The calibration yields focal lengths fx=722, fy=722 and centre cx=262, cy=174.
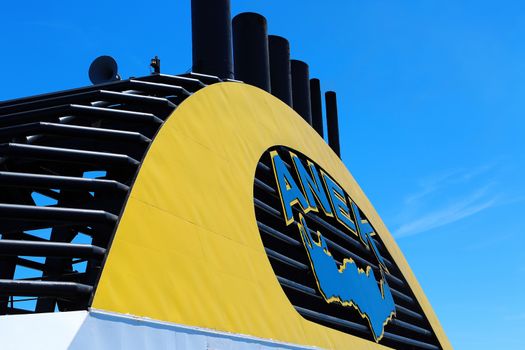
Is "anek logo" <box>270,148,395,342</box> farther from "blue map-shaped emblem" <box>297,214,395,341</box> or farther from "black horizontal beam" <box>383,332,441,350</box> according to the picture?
"black horizontal beam" <box>383,332,441,350</box>

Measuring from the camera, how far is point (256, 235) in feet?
41.4

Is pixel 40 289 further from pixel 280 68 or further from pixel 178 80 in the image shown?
pixel 280 68

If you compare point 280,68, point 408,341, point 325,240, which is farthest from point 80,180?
point 280,68

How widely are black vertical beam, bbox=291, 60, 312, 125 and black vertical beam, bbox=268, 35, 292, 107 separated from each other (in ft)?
6.98

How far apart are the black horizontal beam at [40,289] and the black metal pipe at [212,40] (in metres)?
11.8

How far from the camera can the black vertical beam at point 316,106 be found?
98.0ft

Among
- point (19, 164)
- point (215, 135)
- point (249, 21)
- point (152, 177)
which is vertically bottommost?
point (152, 177)

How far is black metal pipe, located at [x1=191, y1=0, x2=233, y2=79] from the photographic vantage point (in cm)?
1889

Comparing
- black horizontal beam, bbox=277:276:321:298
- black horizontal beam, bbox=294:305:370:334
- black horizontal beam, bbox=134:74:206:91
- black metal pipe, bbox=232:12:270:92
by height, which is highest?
black metal pipe, bbox=232:12:270:92

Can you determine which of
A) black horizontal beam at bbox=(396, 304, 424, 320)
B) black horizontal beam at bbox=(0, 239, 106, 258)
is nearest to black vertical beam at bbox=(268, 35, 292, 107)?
black horizontal beam at bbox=(396, 304, 424, 320)

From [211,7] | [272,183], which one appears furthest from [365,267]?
[211,7]

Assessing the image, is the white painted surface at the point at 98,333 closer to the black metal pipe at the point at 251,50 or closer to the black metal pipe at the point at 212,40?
the black metal pipe at the point at 212,40

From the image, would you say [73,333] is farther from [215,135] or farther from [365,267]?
[365,267]

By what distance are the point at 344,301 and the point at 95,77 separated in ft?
25.8
